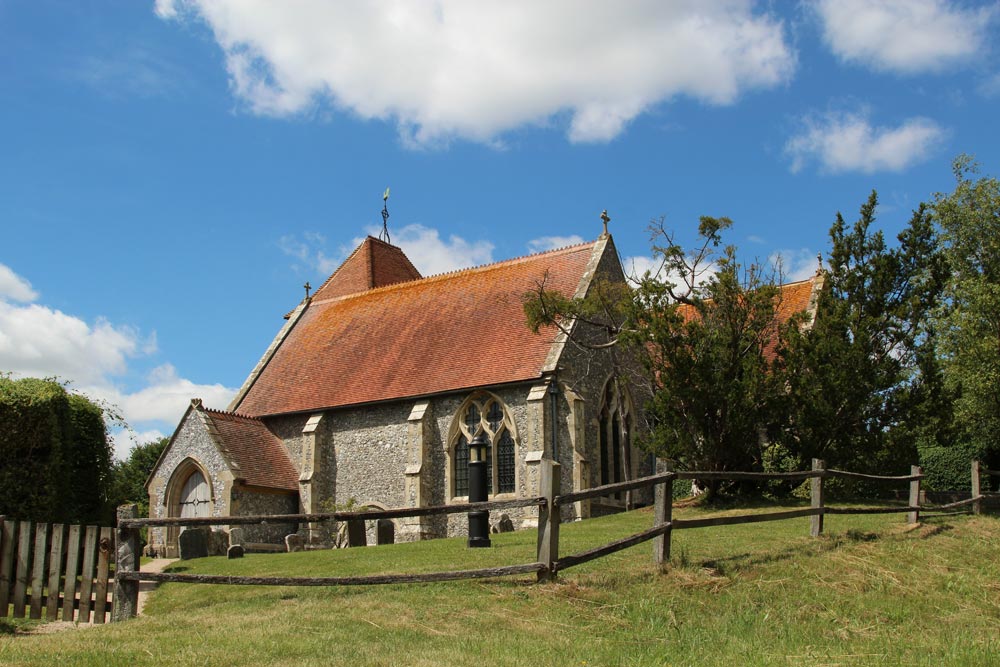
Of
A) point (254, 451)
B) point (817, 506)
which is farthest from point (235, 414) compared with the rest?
point (817, 506)

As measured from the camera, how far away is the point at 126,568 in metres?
10.8

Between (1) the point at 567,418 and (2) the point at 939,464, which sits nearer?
(1) the point at 567,418

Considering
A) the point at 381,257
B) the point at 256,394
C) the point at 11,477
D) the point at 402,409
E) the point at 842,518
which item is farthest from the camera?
the point at 381,257

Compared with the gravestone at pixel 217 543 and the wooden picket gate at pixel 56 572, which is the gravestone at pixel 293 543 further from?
the wooden picket gate at pixel 56 572

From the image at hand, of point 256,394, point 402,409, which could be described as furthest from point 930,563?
point 256,394

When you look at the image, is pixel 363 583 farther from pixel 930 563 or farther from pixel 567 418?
pixel 567 418

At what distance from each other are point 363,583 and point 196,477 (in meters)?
18.9

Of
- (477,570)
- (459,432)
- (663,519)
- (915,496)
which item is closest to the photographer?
(477,570)

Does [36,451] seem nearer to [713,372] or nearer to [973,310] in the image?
[713,372]

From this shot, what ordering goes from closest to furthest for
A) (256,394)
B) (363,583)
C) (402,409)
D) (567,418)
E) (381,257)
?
(363,583) < (567,418) < (402,409) < (256,394) < (381,257)

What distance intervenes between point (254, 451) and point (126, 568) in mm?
17302

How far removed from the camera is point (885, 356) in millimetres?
21859

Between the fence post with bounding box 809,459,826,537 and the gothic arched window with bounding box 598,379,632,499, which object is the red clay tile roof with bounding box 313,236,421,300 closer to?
the gothic arched window with bounding box 598,379,632,499

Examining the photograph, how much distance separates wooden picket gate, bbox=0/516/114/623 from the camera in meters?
10.8
